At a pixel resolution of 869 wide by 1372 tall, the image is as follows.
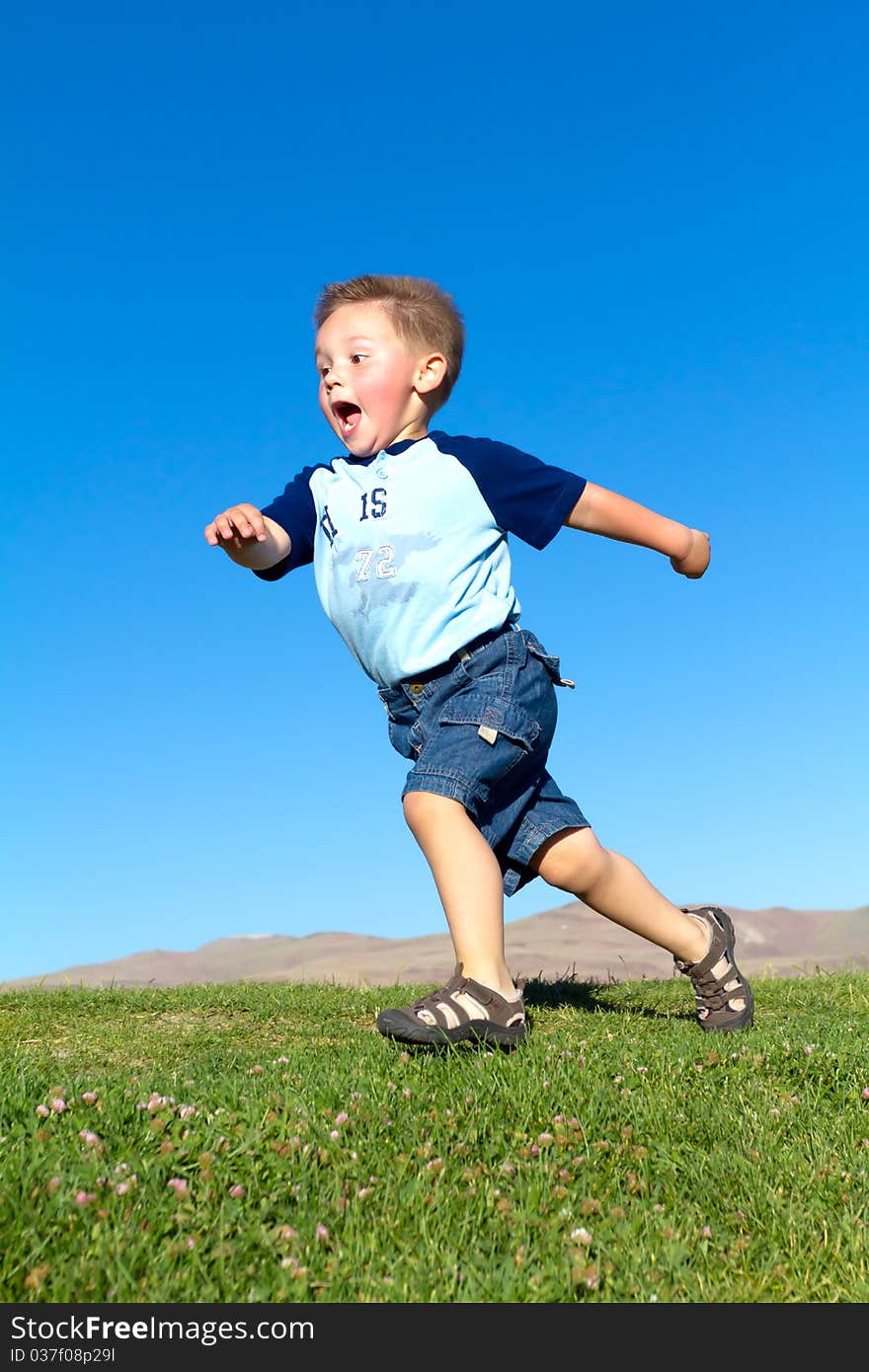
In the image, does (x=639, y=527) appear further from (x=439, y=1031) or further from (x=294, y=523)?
(x=439, y=1031)

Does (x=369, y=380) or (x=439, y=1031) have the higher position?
(x=369, y=380)

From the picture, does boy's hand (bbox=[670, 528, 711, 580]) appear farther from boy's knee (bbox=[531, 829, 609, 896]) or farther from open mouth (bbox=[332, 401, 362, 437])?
open mouth (bbox=[332, 401, 362, 437])

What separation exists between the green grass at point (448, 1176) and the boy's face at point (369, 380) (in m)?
3.12

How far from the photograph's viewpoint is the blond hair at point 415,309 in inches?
237

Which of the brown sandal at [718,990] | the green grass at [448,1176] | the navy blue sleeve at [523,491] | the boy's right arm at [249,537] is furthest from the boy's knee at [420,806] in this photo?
the brown sandal at [718,990]

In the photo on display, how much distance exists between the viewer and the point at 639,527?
5832mm

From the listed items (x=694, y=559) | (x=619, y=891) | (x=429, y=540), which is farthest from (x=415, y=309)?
(x=619, y=891)

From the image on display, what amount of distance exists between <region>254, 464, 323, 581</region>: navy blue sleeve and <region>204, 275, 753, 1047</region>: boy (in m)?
0.01

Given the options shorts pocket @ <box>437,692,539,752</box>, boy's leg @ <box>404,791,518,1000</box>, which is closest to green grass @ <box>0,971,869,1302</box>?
boy's leg @ <box>404,791,518,1000</box>

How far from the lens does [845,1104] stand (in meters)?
4.65

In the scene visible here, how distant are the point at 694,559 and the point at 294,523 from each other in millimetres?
2147

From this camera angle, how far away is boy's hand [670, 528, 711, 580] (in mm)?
5938

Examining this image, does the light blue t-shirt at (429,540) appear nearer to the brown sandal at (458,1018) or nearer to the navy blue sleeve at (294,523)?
the navy blue sleeve at (294,523)

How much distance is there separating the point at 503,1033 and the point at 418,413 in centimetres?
318
